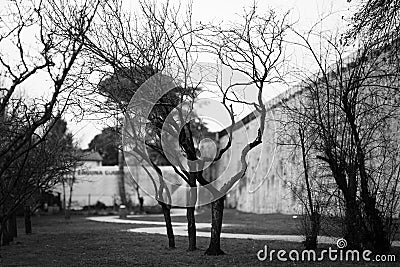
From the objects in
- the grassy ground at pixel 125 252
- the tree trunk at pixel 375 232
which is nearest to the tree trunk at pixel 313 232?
the grassy ground at pixel 125 252

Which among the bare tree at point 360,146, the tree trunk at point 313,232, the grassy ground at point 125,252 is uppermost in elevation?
the bare tree at point 360,146

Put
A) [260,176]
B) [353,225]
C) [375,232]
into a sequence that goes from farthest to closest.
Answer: [260,176]
[353,225]
[375,232]

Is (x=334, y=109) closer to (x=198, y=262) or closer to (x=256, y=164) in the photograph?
(x=198, y=262)

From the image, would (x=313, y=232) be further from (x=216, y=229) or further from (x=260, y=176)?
(x=260, y=176)

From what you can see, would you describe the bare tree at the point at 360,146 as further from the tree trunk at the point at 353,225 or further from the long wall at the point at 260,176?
the long wall at the point at 260,176

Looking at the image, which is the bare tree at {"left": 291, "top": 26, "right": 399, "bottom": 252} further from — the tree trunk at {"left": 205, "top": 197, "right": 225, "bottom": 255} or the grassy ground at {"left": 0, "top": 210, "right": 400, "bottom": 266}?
the tree trunk at {"left": 205, "top": 197, "right": 225, "bottom": 255}
